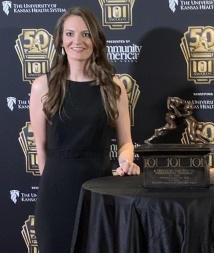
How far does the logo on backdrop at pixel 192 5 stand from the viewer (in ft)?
8.44

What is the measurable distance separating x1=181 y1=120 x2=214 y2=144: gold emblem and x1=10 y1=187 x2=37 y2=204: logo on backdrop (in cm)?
86

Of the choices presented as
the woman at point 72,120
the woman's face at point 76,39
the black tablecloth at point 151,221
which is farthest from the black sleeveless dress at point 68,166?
the black tablecloth at point 151,221

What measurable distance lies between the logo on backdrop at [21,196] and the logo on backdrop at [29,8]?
3.14ft

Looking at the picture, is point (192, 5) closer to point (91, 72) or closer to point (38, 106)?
point (91, 72)

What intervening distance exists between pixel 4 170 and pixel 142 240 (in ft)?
4.42

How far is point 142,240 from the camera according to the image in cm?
158

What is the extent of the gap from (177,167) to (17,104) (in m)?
1.29

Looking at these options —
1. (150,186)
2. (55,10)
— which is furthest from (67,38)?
(150,186)

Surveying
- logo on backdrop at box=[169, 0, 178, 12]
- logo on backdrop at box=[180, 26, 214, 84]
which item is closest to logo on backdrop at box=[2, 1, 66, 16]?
logo on backdrop at box=[169, 0, 178, 12]

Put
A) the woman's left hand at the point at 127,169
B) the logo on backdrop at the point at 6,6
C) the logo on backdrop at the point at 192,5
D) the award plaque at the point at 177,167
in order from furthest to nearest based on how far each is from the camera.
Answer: the logo on backdrop at the point at 6,6 → the logo on backdrop at the point at 192,5 → the woman's left hand at the point at 127,169 → the award plaque at the point at 177,167

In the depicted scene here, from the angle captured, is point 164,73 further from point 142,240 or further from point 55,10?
point 142,240

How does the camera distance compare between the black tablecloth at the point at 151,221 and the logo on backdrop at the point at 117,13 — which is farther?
the logo on backdrop at the point at 117,13

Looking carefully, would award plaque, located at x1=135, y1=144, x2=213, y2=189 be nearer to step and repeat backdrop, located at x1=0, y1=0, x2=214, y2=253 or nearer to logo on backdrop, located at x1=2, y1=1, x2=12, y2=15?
step and repeat backdrop, located at x1=0, y1=0, x2=214, y2=253

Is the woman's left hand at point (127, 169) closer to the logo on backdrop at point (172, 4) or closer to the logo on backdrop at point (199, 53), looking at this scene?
the logo on backdrop at point (199, 53)
